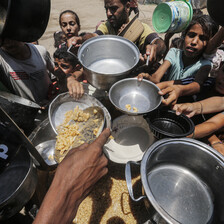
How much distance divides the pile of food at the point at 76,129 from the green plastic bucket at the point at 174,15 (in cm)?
187

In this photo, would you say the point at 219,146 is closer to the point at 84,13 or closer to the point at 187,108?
the point at 187,108

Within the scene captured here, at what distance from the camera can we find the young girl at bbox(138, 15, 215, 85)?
2.37m

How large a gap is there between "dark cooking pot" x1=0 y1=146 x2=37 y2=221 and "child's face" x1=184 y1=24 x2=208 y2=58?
284cm

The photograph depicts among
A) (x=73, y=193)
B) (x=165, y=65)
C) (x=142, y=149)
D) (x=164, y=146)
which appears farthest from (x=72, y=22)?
(x=73, y=193)

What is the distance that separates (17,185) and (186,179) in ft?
6.06

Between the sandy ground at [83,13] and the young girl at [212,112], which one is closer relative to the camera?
the young girl at [212,112]

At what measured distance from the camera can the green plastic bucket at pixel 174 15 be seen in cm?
230

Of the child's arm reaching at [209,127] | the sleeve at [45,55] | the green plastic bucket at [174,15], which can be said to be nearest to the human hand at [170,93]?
the child's arm reaching at [209,127]

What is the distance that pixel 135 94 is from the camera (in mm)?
2293

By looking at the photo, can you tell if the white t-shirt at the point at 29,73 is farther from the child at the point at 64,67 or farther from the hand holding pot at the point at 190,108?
the hand holding pot at the point at 190,108

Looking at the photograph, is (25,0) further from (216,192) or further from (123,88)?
(216,192)

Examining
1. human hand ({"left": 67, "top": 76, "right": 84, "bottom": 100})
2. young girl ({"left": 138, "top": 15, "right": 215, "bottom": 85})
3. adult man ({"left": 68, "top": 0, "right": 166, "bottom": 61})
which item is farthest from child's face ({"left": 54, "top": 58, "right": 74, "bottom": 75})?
young girl ({"left": 138, "top": 15, "right": 215, "bottom": 85})

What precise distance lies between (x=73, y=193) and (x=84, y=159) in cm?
25

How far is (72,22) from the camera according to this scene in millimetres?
3648
